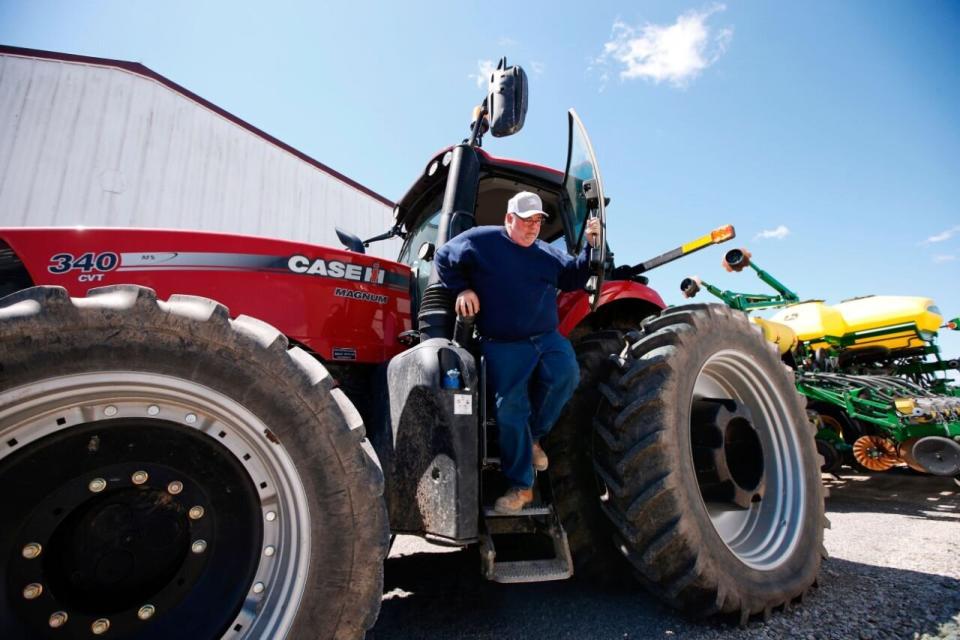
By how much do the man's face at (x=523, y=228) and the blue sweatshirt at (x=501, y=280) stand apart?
0.03m

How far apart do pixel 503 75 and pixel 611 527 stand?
2.30 m

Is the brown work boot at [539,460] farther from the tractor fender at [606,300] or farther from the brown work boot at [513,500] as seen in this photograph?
the tractor fender at [606,300]

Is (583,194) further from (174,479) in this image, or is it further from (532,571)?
→ (174,479)

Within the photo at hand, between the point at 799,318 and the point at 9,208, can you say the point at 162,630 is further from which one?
the point at 9,208

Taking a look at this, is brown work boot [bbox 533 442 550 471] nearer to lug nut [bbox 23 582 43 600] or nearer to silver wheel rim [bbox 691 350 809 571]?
silver wheel rim [bbox 691 350 809 571]

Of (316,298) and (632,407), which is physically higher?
(316,298)

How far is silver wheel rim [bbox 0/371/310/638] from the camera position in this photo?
1.29 m

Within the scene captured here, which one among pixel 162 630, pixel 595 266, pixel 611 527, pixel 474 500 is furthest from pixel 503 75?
pixel 162 630

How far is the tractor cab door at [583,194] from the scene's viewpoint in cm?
235

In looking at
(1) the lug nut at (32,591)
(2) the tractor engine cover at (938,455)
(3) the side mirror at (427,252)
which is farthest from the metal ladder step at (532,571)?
(2) the tractor engine cover at (938,455)

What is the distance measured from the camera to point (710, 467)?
8.97 feet

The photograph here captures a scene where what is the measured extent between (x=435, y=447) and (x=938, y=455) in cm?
600

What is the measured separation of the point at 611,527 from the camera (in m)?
2.45

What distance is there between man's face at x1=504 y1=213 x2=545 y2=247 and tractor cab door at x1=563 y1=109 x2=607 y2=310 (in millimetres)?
293
